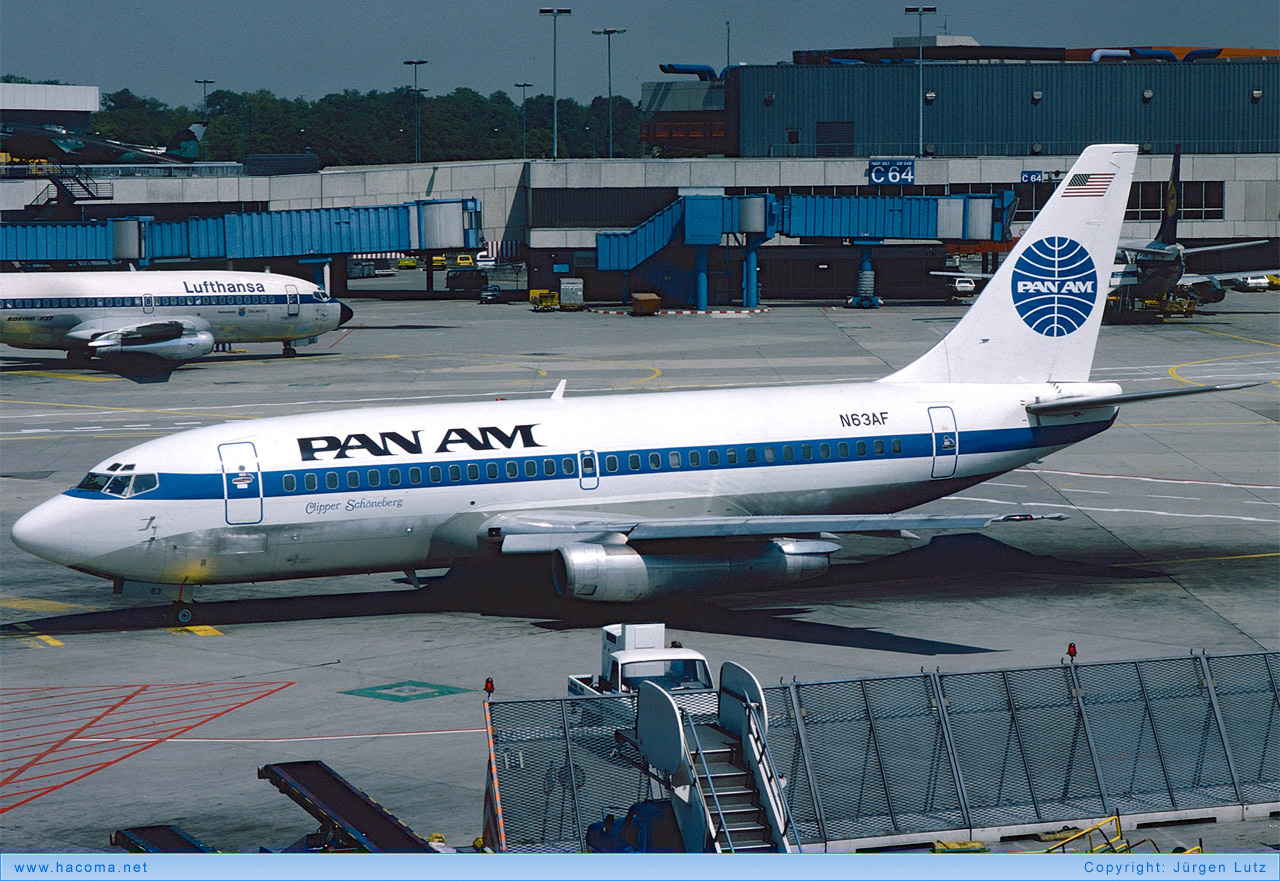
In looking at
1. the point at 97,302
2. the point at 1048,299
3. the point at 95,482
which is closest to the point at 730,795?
the point at 95,482

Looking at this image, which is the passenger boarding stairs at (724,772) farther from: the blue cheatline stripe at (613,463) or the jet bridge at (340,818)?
the blue cheatline stripe at (613,463)

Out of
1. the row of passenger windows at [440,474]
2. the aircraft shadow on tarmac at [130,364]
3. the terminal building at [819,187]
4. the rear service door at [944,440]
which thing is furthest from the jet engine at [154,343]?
the rear service door at [944,440]

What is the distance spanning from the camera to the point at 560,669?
30922 mm

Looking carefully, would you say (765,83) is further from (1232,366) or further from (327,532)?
(327,532)

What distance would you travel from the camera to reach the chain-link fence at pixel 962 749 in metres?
20.5

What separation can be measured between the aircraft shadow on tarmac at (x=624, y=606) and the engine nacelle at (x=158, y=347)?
161 ft

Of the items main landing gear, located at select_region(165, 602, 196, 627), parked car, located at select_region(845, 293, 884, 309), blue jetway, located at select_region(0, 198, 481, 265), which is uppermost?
blue jetway, located at select_region(0, 198, 481, 265)

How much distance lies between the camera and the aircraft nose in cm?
3341

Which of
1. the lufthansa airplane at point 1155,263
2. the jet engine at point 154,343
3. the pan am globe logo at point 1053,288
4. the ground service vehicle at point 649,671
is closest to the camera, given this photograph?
the ground service vehicle at point 649,671

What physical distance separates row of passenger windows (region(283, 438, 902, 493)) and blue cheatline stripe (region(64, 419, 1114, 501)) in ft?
0.08

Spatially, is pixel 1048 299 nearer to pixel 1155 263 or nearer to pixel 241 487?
pixel 241 487

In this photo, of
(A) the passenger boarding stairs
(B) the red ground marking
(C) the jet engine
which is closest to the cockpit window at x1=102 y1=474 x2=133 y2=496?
(B) the red ground marking

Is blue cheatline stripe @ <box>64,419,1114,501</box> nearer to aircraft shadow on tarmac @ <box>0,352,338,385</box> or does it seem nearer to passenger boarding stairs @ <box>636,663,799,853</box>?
passenger boarding stairs @ <box>636,663,799,853</box>

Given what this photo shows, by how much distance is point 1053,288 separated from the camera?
4144cm
